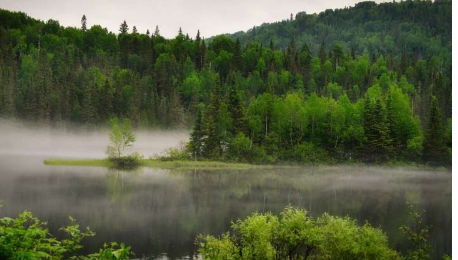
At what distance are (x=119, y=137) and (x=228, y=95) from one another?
27.9 feet

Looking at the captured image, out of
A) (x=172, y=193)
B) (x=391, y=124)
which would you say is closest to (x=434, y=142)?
(x=391, y=124)

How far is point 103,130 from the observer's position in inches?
880

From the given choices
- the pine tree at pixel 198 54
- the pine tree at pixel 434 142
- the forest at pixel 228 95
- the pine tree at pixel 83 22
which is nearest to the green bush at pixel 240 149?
the forest at pixel 228 95

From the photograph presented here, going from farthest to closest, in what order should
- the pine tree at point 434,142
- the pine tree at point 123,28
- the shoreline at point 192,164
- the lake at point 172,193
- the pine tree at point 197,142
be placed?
1. the pine tree at point 123,28
2. the pine tree at point 197,142
3. the shoreline at point 192,164
4. the pine tree at point 434,142
5. the lake at point 172,193

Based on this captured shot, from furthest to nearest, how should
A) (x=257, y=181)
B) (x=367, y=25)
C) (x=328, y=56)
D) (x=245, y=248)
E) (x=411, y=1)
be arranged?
(x=367, y=25) → (x=411, y=1) → (x=328, y=56) → (x=257, y=181) → (x=245, y=248)

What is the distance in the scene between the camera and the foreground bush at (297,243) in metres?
9.32

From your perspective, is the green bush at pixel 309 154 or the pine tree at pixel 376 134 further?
the green bush at pixel 309 154

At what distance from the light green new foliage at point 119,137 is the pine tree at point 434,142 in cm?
1264

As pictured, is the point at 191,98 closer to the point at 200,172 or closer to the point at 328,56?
the point at 200,172

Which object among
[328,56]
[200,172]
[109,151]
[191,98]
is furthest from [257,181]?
[328,56]

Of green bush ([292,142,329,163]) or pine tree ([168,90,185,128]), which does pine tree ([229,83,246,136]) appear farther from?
green bush ([292,142,329,163])

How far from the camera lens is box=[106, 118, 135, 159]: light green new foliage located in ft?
71.8

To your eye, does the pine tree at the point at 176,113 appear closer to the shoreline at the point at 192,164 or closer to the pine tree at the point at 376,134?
the shoreline at the point at 192,164

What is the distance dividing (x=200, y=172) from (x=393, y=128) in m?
9.14
